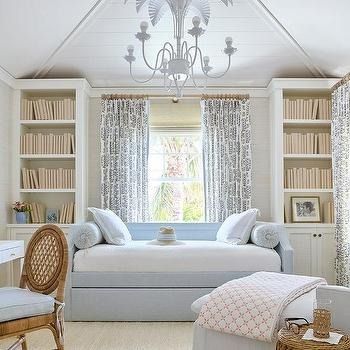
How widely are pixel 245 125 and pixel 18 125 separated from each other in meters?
2.58

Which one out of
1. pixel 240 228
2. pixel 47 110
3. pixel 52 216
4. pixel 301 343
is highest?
pixel 47 110

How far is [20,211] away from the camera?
5.61m

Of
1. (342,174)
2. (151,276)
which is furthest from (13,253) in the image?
(342,174)

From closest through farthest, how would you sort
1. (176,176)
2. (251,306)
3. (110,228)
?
(251,306), (110,228), (176,176)

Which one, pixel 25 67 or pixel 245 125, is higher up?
pixel 25 67

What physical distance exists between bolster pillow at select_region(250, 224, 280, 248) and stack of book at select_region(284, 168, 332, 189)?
3.19 feet

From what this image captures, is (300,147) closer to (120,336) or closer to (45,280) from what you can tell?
(120,336)

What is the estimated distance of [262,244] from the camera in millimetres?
4926

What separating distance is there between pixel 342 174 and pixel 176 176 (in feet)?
6.44

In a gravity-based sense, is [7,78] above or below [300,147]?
above

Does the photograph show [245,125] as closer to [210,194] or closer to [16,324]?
[210,194]

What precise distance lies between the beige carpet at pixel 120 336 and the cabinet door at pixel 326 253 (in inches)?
72.6

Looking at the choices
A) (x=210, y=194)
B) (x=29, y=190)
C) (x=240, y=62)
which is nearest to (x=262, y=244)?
(x=210, y=194)

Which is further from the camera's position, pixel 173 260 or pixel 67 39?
pixel 67 39
